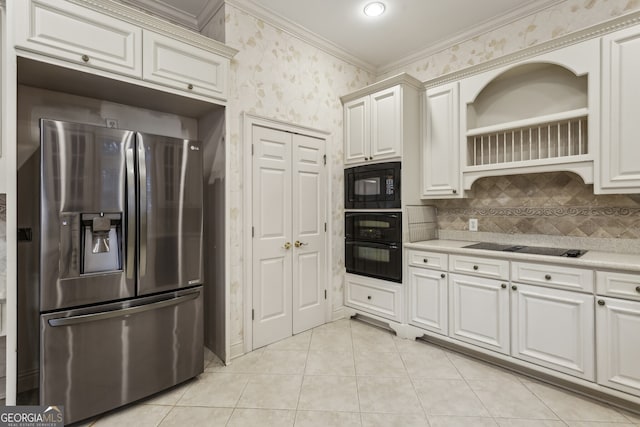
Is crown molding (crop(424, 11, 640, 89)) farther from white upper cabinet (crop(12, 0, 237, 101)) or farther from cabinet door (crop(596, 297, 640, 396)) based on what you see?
white upper cabinet (crop(12, 0, 237, 101))

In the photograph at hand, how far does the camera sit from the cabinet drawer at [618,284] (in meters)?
1.85

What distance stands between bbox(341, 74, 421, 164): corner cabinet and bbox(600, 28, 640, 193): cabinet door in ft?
4.64

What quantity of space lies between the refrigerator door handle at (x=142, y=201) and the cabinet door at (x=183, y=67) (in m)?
0.51

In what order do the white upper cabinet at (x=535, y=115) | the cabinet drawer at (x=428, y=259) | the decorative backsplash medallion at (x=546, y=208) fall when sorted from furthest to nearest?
1. the cabinet drawer at (x=428, y=259)
2. the decorative backsplash medallion at (x=546, y=208)
3. the white upper cabinet at (x=535, y=115)

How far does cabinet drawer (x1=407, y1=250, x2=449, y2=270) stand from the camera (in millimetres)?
2738

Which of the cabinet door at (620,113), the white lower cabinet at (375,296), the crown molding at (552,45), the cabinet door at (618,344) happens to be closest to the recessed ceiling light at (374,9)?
the crown molding at (552,45)

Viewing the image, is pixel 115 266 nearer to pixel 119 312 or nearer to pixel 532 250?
pixel 119 312

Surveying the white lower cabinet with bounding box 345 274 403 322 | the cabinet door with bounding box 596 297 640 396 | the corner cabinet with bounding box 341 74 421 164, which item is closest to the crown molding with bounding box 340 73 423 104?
the corner cabinet with bounding box 341 74 421 164

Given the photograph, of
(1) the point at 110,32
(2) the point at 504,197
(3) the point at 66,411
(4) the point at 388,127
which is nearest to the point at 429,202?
(2) the point at 504,197

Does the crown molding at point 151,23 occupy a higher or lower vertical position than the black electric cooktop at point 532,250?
higher

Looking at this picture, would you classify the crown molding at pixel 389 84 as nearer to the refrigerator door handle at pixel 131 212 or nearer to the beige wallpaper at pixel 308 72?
the beige wallpaper at pixel 308 72

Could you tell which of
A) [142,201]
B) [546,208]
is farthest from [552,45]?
[142,201]

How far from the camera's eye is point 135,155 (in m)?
1.96

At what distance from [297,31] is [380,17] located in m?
0.81
